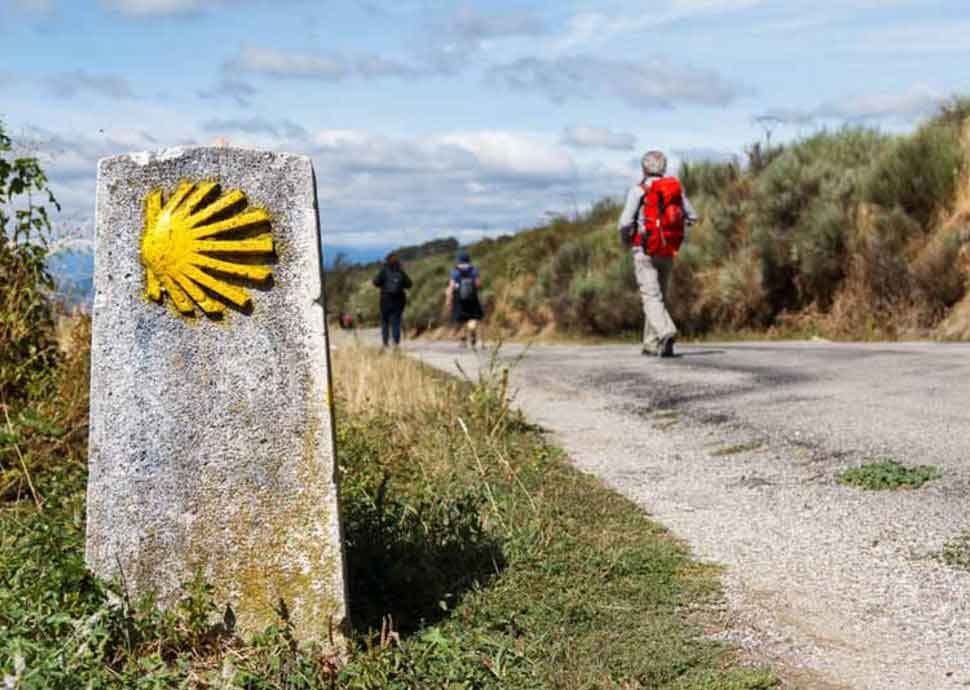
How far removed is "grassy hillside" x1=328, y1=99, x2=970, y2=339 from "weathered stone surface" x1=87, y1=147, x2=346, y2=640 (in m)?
10.0

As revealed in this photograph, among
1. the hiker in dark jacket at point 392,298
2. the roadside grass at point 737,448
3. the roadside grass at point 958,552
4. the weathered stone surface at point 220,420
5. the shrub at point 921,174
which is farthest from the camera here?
the hiker in dark jacket at point 392,298

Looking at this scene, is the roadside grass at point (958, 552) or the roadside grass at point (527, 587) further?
the roadside grass at point (958, 552)

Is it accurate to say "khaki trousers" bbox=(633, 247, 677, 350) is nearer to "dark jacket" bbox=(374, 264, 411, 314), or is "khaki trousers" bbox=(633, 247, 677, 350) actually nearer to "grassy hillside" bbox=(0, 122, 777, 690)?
"grassy hillside" bbox=(0, 122, 777, 690)

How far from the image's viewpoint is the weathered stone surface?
424 centimetres

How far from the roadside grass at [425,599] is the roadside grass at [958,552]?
976mm

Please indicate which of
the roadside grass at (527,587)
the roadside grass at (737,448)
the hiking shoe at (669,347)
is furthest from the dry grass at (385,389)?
the hiking shoe at (669,347)

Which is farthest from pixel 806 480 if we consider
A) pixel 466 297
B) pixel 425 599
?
pixel 466 297

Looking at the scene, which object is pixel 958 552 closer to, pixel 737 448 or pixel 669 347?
pixel 737 448

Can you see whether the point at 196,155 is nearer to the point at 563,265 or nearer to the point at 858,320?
the point at 858,320

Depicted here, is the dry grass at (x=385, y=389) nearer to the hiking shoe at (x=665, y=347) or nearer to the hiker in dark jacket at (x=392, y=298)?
the hiking shoe at (x=665, y=347)

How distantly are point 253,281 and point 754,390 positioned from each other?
7060mm

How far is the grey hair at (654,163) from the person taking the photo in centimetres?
1352

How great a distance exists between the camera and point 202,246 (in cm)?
434

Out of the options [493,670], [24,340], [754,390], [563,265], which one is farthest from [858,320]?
[493,670]
